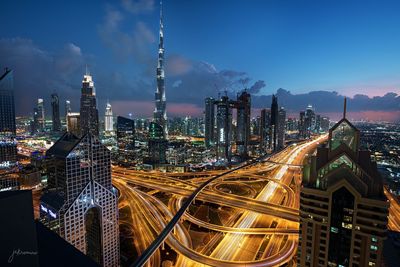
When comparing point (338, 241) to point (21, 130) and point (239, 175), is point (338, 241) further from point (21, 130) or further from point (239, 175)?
point (21, 130)

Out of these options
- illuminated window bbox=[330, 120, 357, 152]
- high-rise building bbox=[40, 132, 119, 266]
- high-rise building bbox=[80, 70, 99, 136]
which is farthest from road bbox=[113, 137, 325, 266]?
high-rise building bbox=[80, 70, 99, 136]

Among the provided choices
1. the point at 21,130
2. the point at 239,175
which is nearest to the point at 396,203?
the point at 239,175

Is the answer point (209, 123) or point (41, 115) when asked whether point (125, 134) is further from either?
point (41, 115)

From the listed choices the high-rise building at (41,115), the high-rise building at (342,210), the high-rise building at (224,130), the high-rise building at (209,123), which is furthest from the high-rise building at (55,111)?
the high-rise building at (342,210)

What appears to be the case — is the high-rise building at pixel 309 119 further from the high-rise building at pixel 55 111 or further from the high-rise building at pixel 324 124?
the high-rise building at pixel 55 111

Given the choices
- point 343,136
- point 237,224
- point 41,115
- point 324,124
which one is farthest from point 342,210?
point 324,124

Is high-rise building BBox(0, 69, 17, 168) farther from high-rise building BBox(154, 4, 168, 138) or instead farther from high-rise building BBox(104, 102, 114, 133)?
high-rise building BBox(104, 102, 114, 133)
